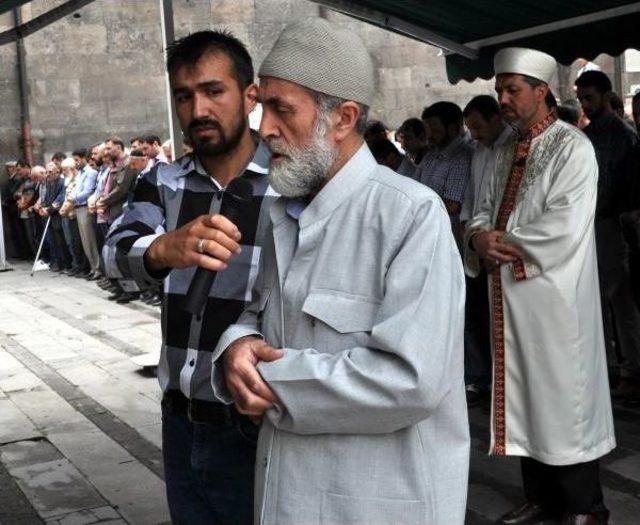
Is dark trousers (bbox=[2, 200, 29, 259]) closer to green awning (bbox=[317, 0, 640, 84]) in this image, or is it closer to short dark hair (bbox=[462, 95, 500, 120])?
green awning (bbox=[317, 0, 640, 84])

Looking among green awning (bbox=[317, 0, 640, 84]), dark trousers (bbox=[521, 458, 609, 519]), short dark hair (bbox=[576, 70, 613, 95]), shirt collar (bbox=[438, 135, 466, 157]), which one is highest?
green awning (bbox=[317, 0, 640, 84])

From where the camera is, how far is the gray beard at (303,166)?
1836 mm

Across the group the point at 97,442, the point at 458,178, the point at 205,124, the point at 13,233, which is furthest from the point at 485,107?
the point at 13,233

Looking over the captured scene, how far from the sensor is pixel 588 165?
3.87m

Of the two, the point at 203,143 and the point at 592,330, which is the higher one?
the point at 203,143

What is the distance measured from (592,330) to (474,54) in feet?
12.1

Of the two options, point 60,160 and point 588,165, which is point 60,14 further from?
point 60,160

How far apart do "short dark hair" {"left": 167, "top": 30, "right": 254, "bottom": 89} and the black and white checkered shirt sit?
209 millimetres

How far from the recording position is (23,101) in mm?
19234

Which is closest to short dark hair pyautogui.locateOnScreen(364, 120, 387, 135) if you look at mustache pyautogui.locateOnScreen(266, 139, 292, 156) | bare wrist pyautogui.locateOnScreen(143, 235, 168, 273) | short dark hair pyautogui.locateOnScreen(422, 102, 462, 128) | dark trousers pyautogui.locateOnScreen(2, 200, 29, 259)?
short dark hair pyautogui.locateOnScreen(422, 102, 462, 128)

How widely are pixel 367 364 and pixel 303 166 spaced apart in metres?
0.44

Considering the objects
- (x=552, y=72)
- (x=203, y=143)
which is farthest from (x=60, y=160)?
(x=203, y=143)

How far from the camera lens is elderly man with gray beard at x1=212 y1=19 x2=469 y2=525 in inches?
65.1

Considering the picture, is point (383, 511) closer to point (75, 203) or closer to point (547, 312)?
point (547, 312)
